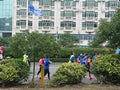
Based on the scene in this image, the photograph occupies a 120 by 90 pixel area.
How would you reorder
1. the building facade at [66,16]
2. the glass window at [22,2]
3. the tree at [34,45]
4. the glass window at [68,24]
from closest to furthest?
1. the tree at [34,45]
2. the glass window at [22,2]
3. the building facade at [66,16]
4. the glass window at [68,24]

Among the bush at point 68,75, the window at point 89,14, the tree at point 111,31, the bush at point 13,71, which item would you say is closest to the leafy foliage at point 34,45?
the bush at point 13,71

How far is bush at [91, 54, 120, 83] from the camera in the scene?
1595 centimetres

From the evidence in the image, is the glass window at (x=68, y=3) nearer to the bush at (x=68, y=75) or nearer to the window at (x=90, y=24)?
the window at (x=90, y=24)

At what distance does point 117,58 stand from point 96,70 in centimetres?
118

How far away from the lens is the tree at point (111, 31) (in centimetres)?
1682

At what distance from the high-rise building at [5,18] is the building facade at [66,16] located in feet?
7.72

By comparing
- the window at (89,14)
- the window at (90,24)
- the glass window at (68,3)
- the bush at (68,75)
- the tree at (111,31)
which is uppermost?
the glass window at (68,3)

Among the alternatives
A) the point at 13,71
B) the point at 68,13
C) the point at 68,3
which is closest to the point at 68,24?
the point at 68,13

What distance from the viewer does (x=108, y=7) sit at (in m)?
79.4

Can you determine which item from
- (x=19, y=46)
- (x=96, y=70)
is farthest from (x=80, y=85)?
(x=19, y=46)

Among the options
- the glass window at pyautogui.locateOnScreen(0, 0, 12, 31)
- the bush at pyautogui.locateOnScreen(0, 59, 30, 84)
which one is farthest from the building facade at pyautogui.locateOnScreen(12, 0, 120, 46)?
the bush at pyautogui.locateOnScreen(0, 59, 30, 84)

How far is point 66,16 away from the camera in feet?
259

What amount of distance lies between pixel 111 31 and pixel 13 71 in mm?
5286

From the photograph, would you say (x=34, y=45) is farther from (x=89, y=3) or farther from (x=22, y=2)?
(x=89, y=3)
